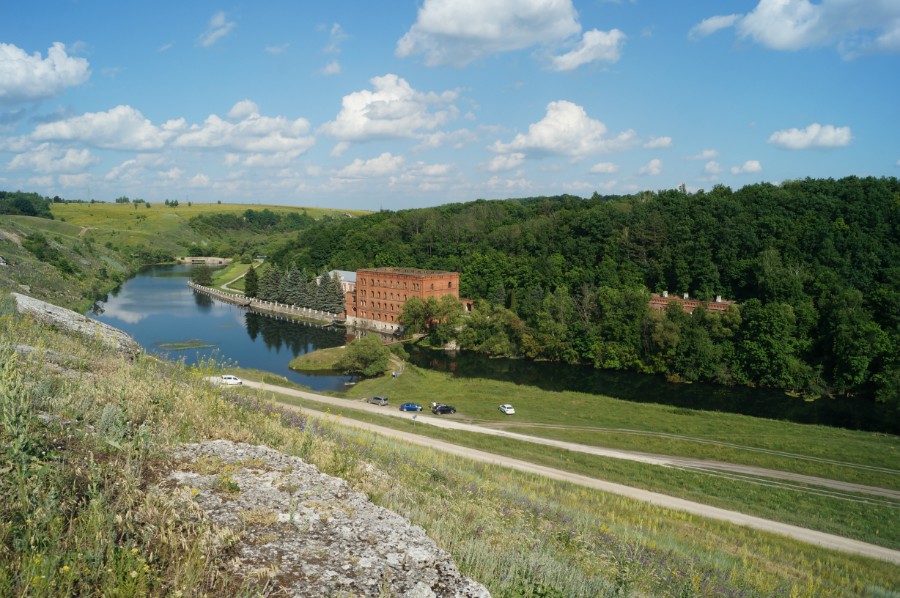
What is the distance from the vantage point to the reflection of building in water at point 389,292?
80938 mm

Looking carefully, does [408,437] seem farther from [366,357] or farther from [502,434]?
[366,357]

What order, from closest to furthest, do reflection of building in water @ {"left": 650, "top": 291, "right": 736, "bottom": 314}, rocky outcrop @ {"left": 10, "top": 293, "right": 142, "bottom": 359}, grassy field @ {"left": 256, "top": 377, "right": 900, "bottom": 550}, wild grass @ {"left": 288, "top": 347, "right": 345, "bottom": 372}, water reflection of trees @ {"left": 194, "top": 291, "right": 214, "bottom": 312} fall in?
rocky outcrop @ {"left": 10, "top": 293, "right": 142, "bottom": 359}
grassy field @ {"left": 256, "top": 377, "right": 900, "bottom": 550}
wild grass @ {"left": 288, "top": 347, "right": 345, "bottom": 372}
reflection of building in water @ {"left": 650, "top": 291, "right": 736, "bottom": 314}
water reflection of trees @ {"left": 194, "top": 291, "right": 214, "bottom": 312}

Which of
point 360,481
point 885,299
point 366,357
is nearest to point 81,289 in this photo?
point 366,357

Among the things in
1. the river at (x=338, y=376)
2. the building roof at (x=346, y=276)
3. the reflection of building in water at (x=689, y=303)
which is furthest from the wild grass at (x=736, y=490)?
the building roof at (x=346, y=276)

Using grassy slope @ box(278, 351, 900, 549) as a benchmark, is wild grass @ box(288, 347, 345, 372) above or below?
below

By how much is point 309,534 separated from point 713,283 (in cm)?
7460

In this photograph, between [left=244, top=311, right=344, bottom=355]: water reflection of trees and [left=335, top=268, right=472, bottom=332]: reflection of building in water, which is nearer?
[left=244, top=311, right=344, bottom=355]: water reflection of trees

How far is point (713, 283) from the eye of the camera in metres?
71.4

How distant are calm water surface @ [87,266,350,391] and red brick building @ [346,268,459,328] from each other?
6688mm

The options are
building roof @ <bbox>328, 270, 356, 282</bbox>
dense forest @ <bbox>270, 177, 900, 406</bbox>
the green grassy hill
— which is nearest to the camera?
dense forest @ <bbox>270, 177, 900, 406</bbox>

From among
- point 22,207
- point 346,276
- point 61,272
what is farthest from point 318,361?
point 22,207

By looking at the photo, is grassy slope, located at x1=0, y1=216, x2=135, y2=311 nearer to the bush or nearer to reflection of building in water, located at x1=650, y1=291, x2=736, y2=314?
the bush

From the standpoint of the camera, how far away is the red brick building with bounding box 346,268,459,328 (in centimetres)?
8088

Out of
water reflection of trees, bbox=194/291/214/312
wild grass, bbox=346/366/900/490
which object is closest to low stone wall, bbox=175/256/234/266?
water reflection of trees, bbox=194/291/214/312
